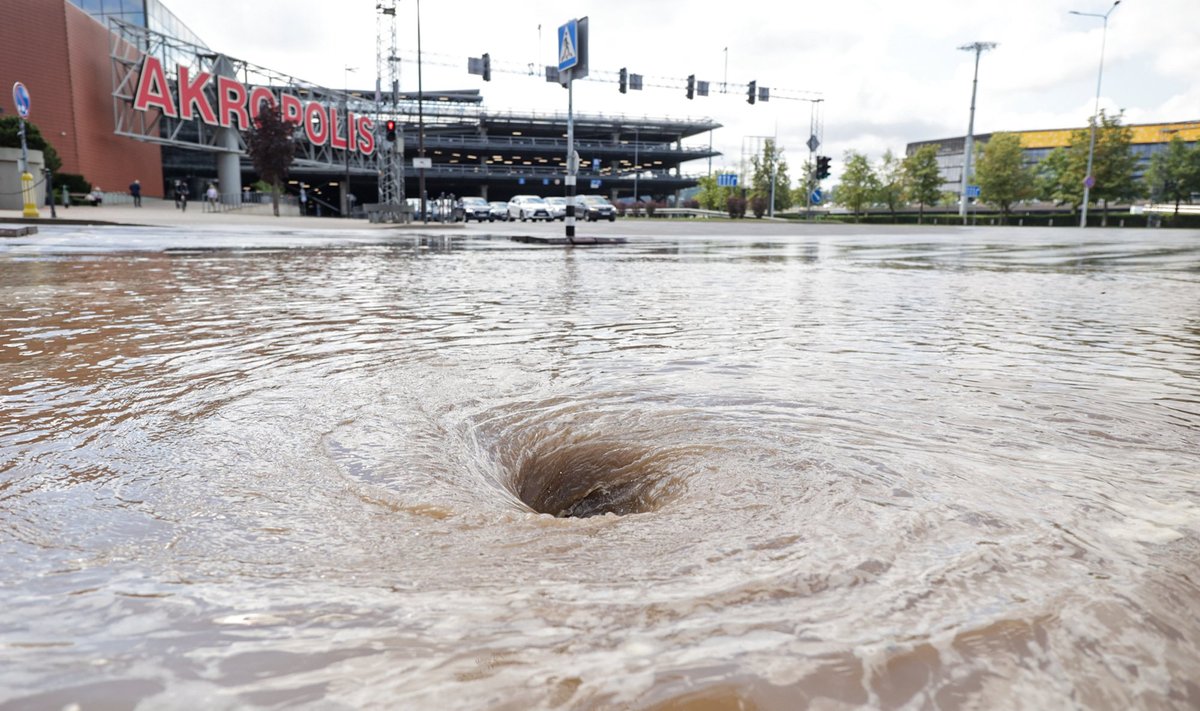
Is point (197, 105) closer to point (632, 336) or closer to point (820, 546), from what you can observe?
point (632, 336)

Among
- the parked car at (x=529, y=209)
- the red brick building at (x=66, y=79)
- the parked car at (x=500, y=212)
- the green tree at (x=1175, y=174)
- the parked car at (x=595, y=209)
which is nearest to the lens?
the red brick building at (x=66, y=79)

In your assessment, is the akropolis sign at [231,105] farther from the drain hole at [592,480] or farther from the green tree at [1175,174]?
the green tree at [1175,174]

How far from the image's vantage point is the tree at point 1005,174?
6762 centimetres

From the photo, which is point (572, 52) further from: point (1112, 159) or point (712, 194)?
point (712, 194)

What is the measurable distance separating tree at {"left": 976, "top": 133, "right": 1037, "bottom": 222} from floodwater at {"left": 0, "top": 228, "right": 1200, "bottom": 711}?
71021mm

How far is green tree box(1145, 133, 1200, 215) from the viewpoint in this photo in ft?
208

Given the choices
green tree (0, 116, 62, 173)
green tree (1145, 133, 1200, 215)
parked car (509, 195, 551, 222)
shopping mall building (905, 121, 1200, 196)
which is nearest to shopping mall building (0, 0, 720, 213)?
green tree (0, 116, 62, 173)

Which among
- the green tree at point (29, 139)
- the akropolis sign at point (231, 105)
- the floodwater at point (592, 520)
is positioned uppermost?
the akropolis sign at point (231, 105)

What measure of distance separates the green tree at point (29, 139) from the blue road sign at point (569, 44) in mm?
24166

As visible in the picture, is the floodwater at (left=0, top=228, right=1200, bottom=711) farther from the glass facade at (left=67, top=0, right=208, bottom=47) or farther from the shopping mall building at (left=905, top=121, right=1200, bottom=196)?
the shopping mall building at (left=905, top=121, right=1200, bottom=196)

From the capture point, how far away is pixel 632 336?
5609 millimetres

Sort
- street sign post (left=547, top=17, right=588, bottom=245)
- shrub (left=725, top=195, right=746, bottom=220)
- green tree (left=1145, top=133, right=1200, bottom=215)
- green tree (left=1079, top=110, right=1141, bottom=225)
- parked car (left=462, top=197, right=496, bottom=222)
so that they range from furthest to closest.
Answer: green tree (left=1145, top=133, right=1200, bottom=215) → green tree (left=1079, top=110, right=1141, bottom=225) → shrub (left=725, top=195, right=746, bottom=220) → parked car (left=462, top=197, right=496, bottom=222) → street sign post (left=547, top=17, right=588, bottom=245)

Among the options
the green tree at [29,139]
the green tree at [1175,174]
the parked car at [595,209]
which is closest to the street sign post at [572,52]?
the green tree at [29,139]

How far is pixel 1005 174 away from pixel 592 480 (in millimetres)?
74788
